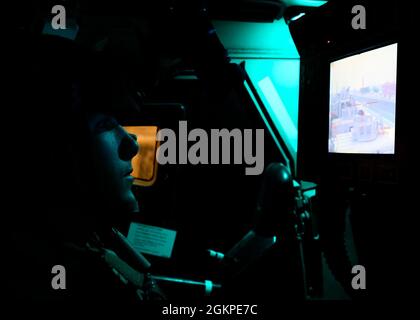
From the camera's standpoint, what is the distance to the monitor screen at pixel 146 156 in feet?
8.36

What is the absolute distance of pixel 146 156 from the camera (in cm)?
257

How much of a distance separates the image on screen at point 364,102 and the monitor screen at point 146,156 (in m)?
1.24

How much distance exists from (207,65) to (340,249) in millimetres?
1197

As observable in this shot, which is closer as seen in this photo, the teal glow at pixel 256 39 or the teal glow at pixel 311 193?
the teal glow at pixel 311 193

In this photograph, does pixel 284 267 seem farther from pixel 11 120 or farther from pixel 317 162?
pixel 11 120

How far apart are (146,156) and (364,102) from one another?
153 centimetres

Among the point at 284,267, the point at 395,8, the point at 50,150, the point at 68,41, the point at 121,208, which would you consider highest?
the point at 395,8

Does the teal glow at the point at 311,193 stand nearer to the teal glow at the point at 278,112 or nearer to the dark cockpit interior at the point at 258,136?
the dark cockpit interior at the point at 258,136

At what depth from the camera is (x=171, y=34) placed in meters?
1.29

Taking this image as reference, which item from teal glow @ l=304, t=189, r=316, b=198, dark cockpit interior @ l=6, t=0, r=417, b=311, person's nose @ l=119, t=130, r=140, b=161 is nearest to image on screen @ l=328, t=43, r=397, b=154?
dark cockpit interior @ l=6, t=0, r=417, b=311

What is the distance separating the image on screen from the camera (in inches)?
58.5

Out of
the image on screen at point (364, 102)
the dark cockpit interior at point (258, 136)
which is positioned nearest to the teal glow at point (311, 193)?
the dark cockpit interior at point (258, 136)

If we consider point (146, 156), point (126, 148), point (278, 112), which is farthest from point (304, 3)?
point (126, 148)
